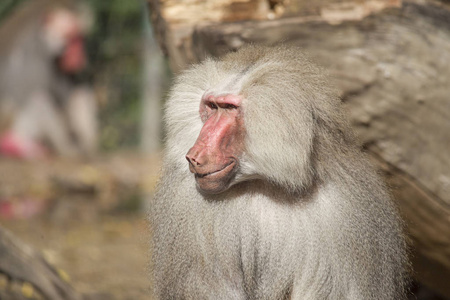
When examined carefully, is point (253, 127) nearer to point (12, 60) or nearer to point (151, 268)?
point (151, 268)

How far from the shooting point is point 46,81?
10312 millimetres

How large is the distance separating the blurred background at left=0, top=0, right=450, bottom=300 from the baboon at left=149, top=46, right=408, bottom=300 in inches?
26.9

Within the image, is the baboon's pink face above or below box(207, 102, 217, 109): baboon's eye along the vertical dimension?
below

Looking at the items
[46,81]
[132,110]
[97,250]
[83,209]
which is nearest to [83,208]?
[83,209]

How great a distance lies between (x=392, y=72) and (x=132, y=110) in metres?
6.90

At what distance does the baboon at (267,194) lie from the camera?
3.13m

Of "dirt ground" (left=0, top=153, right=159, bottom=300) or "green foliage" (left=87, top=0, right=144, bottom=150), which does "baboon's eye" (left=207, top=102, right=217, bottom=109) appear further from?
"green foliage" (left=87, top=0, right=144, bottom=150)

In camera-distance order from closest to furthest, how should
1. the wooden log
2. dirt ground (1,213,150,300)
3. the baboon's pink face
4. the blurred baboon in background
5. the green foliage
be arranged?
the baboon's pink face, the wooden log, dirt ground (1,213,150,300), the blurred baboon in background, the green foliage

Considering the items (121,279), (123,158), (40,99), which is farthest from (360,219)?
(40,99)

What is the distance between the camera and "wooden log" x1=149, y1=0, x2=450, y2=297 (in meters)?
3.98

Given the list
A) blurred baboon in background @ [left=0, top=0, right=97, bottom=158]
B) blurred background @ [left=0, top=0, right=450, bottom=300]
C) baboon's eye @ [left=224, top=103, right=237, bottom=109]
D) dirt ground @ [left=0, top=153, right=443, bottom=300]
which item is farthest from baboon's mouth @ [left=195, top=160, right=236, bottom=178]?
blurred baboon in background @ [left=0, top=0, right=97, bottom=158]

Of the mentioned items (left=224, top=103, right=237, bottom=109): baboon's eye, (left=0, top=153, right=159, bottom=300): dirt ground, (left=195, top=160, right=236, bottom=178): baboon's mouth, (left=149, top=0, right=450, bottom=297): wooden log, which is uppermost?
(left=224, top=103, right=237, bottom=109): baboon's eye

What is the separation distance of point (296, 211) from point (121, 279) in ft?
11.5

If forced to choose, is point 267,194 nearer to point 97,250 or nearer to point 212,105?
point 212,105
